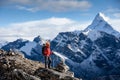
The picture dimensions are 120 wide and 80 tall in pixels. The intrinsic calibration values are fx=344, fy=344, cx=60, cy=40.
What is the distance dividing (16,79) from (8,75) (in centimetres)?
127

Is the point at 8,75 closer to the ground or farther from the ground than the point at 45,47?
closer to the ground

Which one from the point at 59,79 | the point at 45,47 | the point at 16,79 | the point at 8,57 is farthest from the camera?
the point at 8,57

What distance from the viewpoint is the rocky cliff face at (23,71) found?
36.0 meters

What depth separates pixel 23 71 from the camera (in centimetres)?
4181

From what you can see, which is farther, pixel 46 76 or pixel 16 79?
pixel 46 76

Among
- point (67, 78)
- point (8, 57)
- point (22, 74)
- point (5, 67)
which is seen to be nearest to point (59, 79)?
point (67, 78)

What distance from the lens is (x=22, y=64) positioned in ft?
159

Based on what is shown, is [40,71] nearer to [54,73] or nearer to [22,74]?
[54,73]

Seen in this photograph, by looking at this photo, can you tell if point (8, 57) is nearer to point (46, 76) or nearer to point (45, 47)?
point (45, 47)

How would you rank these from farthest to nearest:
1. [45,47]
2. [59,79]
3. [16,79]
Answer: [45,47], [59,79], [16,79]

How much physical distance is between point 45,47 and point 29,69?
387 centimetres

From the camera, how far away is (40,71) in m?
41.8

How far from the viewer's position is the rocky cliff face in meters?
36.0

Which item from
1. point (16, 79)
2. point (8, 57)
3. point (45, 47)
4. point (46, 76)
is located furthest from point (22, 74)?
point (8, 57)
